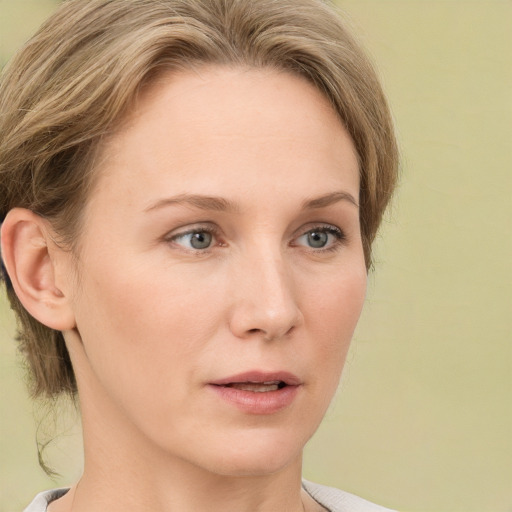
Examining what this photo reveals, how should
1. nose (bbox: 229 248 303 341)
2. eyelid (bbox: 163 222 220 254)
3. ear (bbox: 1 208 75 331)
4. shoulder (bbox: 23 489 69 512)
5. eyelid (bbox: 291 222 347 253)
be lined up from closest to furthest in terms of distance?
1. nose (bbox: 229 248 303 341)
2. eyelid (bbox: 163 222 220 254)
3. eyelid (bbox: 291 222 347 253)
4. ear (bbox: 1 208 75 331)
5. shoulder (bbox: 23 489 69 512)

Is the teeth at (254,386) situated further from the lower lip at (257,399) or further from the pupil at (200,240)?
the pupil at (200,240)

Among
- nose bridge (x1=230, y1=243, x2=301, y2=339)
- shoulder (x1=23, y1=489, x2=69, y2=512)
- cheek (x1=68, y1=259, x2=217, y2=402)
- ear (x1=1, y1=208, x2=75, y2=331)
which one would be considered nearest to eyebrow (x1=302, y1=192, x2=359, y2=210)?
nose bridge (x1=230, y1=243, x2=301, y2=339)

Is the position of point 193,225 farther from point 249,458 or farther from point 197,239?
point 249,458

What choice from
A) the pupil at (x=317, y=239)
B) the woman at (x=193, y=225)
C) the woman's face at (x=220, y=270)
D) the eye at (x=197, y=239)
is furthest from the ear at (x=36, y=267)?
the pupil at (x=317, y=239)

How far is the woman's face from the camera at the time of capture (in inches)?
98.5

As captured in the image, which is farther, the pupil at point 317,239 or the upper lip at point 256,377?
the pupil at point 317,239

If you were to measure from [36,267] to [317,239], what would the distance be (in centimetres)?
68

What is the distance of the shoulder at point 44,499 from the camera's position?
122 inches

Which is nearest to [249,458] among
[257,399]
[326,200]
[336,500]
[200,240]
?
[257,399]

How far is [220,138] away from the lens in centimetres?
255

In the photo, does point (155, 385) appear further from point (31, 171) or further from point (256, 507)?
point (31, 171)

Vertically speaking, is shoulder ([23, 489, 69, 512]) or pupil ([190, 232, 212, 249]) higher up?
pupil ([190, 232, 212, 249])

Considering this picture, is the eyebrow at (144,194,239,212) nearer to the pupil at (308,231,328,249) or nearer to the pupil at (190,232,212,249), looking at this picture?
the pupil at (190,232,212,249)

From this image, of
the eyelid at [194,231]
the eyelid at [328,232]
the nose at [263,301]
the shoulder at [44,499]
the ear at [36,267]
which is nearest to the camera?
the nose at [263,301]
